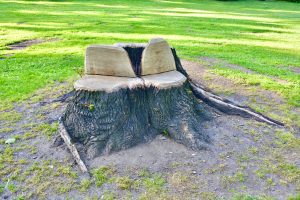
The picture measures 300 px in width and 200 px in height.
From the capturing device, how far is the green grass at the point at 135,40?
Answer: 24.9ft

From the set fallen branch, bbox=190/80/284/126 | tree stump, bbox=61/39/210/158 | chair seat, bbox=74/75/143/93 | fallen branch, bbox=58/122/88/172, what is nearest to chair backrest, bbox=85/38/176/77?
tree stump, bbox=61/39/210/158

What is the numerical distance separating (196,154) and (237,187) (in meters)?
0.74

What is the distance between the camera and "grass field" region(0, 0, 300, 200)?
153 inches

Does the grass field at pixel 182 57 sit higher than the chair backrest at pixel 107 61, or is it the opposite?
the chair backrest at pixel 107 61

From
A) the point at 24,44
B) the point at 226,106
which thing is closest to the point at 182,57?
the point at 226,106

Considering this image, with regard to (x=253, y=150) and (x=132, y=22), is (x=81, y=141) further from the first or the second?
(x=132, y=22)

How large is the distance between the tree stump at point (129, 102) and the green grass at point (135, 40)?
2368 mm

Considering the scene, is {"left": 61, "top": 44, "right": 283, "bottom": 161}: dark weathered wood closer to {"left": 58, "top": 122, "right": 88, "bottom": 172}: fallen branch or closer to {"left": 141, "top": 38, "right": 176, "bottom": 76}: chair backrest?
{"left": 58, "top": 122, "right": 88, "bottom": 172}: fallen branch

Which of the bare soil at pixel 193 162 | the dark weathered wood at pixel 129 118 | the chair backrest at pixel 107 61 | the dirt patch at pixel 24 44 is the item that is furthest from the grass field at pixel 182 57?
the chair backrest at pixel 107 61

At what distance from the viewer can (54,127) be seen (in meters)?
5.10

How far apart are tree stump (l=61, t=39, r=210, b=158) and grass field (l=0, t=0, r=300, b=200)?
1.45ft

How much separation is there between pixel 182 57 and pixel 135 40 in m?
2.86

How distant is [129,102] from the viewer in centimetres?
462

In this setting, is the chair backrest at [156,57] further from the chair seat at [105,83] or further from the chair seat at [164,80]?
the chair seat at [105,83]
